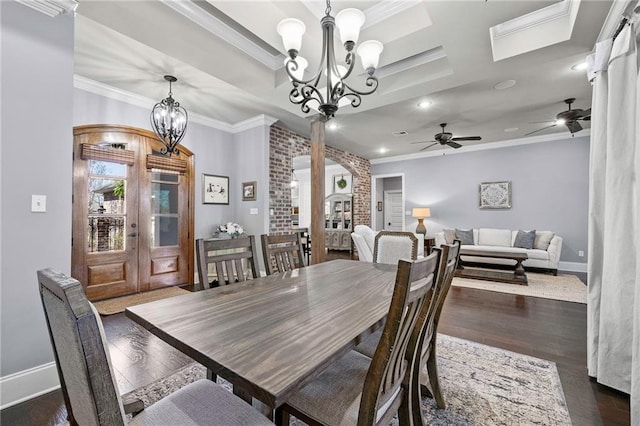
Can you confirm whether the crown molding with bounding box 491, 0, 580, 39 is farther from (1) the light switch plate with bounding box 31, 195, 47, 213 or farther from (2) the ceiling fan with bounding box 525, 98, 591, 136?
(1) the light switch plate with bounding box 31, 195, 47, 213

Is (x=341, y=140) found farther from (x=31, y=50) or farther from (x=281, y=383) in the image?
(x=281, y=383)

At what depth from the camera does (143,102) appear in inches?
150

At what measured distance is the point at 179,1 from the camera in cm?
203

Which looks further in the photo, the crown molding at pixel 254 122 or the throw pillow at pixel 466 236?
the throw pillow at pixel 466 236

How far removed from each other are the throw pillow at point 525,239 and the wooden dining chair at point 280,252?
5174 millimetres

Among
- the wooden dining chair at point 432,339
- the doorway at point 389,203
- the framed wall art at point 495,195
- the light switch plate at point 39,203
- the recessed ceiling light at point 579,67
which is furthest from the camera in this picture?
the doorway at point 389,203

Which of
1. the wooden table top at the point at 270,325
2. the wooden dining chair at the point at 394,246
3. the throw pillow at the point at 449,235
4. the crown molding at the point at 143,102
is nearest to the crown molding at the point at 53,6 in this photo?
the crown molding at the point at 143,102

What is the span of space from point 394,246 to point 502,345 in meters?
1.23

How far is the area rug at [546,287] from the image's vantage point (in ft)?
12.4

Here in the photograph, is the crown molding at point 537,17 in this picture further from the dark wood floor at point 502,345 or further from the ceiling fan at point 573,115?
the dark wood floor at point 502,345

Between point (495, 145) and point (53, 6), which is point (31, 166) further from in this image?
point (495, 145)

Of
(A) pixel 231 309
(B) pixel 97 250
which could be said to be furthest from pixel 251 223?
(A) pixel 231 309

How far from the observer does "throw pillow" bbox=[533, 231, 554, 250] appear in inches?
209

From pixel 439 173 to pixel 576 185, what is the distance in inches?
102
